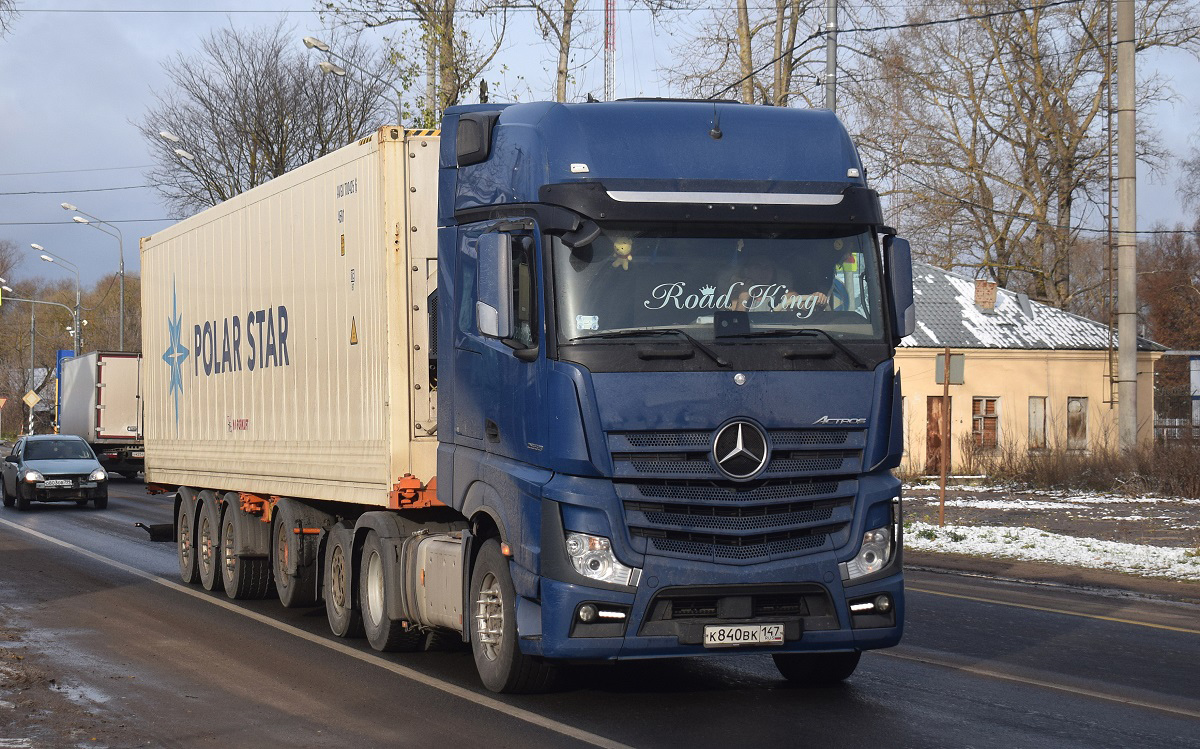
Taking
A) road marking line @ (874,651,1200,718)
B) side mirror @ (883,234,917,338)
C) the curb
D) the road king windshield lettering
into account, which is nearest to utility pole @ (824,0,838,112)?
the curb

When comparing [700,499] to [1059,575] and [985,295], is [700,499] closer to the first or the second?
[1059,575]

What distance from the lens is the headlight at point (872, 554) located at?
8086mm

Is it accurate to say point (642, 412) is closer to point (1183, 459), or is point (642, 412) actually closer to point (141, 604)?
point (141, 604)

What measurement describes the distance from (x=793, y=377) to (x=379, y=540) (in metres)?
3.92

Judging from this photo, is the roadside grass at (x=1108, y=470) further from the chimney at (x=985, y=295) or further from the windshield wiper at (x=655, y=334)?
the windshield wiper at (x=655, y=334)

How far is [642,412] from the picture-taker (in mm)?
7832

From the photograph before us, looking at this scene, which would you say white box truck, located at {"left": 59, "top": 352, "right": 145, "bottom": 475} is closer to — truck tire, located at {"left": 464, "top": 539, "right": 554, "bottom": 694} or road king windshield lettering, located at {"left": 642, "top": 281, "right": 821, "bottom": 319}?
truck tire, located at {"left": 464, "top": 539, "right": 554, "bottom": 694}

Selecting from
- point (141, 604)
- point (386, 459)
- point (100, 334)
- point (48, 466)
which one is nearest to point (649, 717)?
point (386, 459)

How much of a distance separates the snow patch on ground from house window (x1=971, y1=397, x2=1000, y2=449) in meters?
23.6

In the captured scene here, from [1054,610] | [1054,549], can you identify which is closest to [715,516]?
[1054,610]

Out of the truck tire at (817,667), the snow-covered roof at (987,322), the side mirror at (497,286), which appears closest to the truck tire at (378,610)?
the truck tire at (817,667)

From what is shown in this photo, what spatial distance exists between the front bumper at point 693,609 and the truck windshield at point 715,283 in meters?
1.29

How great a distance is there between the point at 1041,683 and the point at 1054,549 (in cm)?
1087

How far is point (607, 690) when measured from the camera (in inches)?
356
